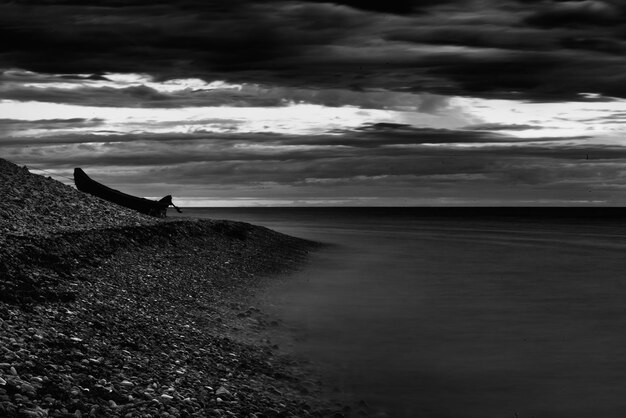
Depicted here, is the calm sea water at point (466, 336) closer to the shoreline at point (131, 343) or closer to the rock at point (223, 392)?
the shoreline at point (131, 343)

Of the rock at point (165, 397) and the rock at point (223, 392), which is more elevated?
the rock at point (165, 397)

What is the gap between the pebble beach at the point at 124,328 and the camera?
11.1m

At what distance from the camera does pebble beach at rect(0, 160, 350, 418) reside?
1108 centimetres

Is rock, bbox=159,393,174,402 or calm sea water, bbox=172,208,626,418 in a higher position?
rock, bbox=159,393,174,402

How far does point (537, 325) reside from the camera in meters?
25.1

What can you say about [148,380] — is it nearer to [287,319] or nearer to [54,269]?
[54,269]

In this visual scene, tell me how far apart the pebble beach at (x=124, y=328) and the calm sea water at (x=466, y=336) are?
6.72 feet

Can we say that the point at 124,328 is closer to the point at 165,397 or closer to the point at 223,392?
the point at 223,392

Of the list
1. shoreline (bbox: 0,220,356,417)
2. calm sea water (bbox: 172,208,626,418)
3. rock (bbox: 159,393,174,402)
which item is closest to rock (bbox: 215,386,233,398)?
shoreline (bbox: 0,220,356,417)

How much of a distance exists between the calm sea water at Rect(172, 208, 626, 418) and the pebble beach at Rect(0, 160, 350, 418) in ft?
6.72

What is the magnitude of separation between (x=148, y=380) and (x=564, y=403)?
34.2ft

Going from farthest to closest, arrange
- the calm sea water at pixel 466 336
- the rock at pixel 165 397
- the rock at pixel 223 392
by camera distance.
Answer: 1. the calm sea water at pixel 466 336
2. the rock at pixel 223 392
3. the rock at pixel 165 397

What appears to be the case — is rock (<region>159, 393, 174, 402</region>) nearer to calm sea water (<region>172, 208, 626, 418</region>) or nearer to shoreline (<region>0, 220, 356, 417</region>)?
shoreline (<region>0, 220, 356, 417</region>)

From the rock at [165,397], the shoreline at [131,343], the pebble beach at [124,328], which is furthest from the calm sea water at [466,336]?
the rock at [165,397]
